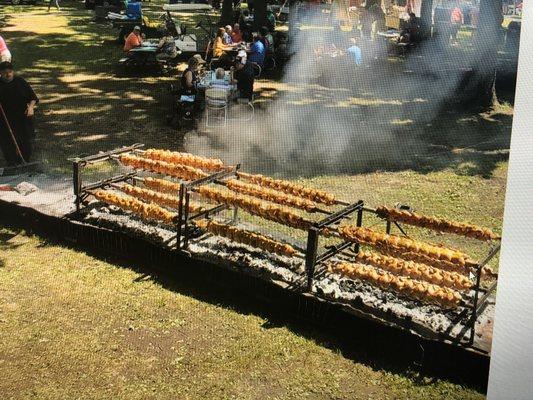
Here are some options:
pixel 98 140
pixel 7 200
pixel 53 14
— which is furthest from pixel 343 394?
pixel 53 14

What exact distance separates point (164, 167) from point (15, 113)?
3.21 metres

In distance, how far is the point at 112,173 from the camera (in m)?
8.90

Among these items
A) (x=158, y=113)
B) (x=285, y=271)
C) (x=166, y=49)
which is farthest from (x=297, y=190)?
(x=166, y=49)

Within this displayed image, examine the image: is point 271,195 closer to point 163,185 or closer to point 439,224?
point 163,185

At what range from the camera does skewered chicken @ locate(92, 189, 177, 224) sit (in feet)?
20.6

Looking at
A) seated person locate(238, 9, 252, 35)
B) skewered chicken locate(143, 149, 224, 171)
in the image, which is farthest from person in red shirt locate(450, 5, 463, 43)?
skewered chicken locate(143, 149, 224, 171)

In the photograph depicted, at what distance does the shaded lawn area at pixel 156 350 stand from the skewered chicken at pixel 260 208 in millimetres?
863

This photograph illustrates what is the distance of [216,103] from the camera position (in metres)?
11.1

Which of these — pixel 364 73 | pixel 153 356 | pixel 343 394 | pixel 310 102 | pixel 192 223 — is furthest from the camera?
pixel 364 73

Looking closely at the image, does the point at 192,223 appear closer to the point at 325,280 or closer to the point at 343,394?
the point at 325,280

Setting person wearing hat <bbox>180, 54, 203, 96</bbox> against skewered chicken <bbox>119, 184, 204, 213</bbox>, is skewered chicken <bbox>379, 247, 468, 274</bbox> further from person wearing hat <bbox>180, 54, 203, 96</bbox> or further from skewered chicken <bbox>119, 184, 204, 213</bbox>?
person wearing hat <bbox>180, 54, 203, 96</bbox>

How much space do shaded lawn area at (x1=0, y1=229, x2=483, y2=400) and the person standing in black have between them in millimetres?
3225

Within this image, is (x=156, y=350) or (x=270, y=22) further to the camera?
(x=270, y=22)

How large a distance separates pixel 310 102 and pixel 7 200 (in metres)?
7.74
